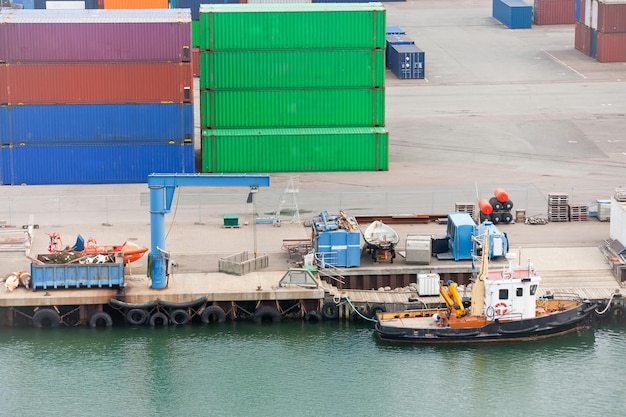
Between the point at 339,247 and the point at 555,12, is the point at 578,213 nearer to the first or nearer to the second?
the point at 339,247

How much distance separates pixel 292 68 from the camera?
99.5m

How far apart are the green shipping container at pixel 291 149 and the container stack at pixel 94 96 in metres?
2.23

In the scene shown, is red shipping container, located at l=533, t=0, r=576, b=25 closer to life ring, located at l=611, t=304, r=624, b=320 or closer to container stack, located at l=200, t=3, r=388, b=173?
container stack, located at l=200, t=3, r=388, b=173

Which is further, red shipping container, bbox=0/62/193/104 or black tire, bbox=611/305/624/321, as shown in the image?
red shipping container, bbox=0/62/193/104

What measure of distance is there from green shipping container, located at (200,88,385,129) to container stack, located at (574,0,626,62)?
4662cm

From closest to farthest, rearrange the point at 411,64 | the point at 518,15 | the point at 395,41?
the point at 411,64 → the point at 395,41 → the point at 518,15

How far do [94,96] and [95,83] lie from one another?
0.80m

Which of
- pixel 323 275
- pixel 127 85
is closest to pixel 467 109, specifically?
pixel 127 85

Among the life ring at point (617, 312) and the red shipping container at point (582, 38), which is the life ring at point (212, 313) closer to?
the life ring at point (617, 312)

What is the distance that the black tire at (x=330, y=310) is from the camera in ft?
256

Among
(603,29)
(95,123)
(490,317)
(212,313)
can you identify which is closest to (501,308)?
(490,317)

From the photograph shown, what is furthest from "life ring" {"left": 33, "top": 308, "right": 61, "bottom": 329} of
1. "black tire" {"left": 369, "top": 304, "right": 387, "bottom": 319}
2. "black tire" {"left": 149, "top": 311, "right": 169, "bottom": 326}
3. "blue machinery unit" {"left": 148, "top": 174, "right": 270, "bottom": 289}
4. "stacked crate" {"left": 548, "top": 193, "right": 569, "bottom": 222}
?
"stacked crate" {"left": 548, "top": 193, "right": 569, "bottom": 222}

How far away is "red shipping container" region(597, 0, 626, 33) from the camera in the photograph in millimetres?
140000

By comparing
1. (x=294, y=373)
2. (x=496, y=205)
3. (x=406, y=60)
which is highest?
(x=406, y=60)
